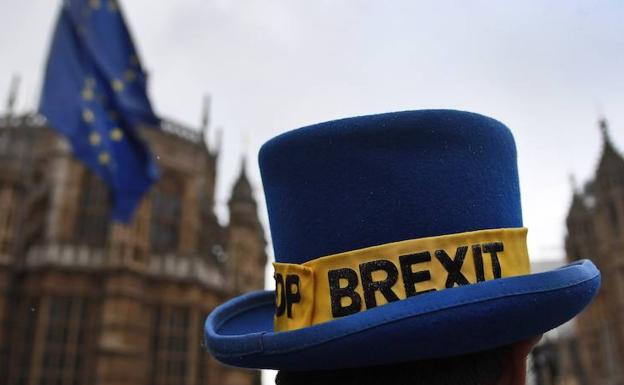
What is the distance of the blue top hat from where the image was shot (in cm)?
123

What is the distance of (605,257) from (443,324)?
→ 40.3 meters

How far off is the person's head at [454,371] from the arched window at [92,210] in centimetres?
2078

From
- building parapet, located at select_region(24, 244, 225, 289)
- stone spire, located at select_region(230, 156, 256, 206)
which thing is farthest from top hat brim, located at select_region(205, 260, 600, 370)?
stone spire, located at select_region(230, 156, 256, 206)

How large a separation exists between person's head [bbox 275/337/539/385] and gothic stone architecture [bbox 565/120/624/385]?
3744 centimetres

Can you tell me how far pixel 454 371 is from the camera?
129 cm

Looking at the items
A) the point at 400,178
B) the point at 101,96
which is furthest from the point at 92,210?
the point at 400,178

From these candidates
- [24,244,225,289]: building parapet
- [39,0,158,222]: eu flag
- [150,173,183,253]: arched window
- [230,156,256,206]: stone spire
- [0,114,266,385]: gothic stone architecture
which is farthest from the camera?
[230,156,256,206]: stone spire

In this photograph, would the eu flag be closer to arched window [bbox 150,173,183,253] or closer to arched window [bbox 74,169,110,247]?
arched window [bbox 74,169,110,247]

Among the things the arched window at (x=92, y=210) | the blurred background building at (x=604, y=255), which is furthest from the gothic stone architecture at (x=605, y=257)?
the arched window at (x=92, y=210)

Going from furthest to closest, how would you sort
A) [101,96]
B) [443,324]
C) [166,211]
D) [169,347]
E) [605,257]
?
[605,257]
[166,211]
[169,347]
[101,96]
[443,324]

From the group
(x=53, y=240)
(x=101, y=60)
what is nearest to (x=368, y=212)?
(x=101, y=60)

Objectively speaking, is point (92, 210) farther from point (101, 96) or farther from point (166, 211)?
point (101, 96)

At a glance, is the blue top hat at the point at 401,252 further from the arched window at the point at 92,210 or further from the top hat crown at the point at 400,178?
the arched window at the point at 92,210

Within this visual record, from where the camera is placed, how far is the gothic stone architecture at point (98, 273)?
62.8ft
